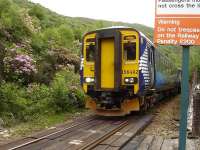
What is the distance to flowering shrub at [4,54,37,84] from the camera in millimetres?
17234

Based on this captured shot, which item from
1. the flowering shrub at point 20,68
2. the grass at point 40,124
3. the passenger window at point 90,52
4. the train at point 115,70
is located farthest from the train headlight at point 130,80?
the flowering shrub at point 20,68

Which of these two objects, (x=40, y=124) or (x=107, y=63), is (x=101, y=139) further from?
(x=107, y=63)

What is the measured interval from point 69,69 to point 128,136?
36.1 feet

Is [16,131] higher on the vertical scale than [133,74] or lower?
lower

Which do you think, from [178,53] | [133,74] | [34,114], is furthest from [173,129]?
[178,53]

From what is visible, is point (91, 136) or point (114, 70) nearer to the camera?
point (91, 136)

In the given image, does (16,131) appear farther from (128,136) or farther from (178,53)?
(178,53)

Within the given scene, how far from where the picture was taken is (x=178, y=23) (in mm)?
5449

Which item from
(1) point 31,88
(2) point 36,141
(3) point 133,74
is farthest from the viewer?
(1) point 31,88

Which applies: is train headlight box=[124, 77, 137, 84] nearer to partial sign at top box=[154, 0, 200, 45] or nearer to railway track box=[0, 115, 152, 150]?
railway track box=[0, 115, 152, 150]

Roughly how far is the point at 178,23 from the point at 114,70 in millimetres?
9799

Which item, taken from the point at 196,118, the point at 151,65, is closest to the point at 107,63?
the point at 151,65

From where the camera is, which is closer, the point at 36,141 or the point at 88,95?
the point at 36,141

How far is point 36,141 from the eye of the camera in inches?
409
